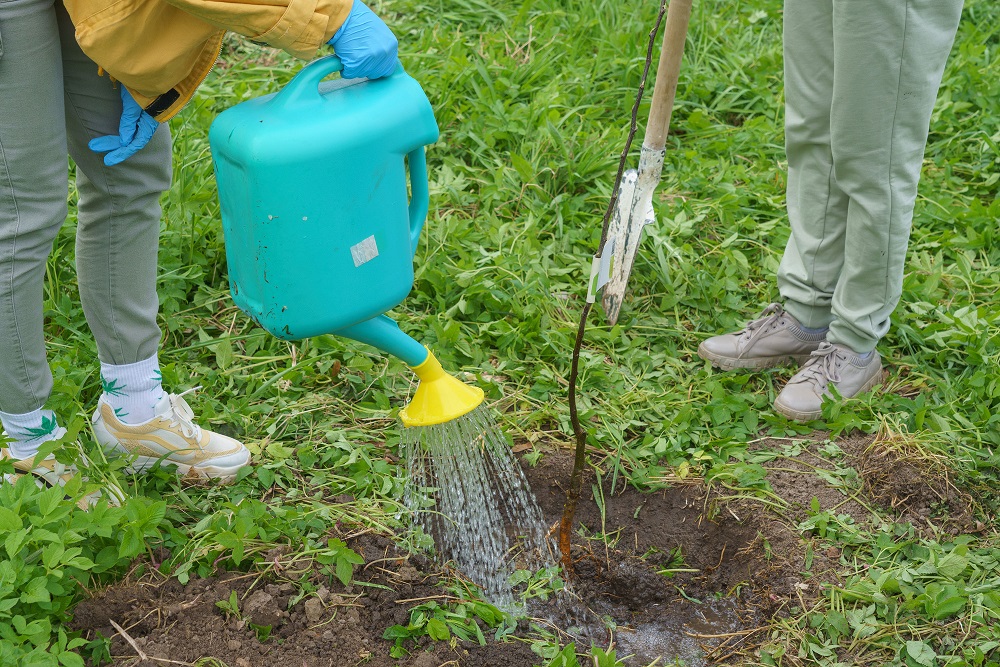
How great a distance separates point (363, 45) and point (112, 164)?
65 centimetres

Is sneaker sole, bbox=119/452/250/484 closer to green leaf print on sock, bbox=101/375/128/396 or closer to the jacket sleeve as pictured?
green leaf print on sock, bbox=101/375/128/396

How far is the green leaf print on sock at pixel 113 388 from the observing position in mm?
2164

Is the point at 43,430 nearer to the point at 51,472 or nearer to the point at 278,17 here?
the point at 51,472

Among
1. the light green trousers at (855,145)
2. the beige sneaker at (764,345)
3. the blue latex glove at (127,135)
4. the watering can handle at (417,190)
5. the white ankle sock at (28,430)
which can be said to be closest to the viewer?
the watering can handle at (417,190)

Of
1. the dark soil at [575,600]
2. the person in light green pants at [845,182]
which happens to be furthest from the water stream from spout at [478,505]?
the person in light green pants at [845,182]

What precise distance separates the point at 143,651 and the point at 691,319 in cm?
180

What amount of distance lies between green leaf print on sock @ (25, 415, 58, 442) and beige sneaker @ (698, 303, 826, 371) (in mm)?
1689

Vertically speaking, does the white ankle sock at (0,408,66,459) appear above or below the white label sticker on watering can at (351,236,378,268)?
below

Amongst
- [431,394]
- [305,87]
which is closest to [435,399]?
[431,394]

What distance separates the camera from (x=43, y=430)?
6.65 feet

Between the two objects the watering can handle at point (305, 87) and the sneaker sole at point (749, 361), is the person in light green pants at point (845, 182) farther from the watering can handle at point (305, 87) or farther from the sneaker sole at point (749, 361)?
the watering can handle at point (305, 87)

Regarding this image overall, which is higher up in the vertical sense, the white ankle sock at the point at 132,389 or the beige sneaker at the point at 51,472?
the white ankle sock at the point at 132,389

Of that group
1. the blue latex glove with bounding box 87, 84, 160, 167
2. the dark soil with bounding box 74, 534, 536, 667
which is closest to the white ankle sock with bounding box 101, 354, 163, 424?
the dark soil with bounding box 74, 534, 536, 667

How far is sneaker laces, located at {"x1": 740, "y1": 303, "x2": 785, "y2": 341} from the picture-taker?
8.84 ft
